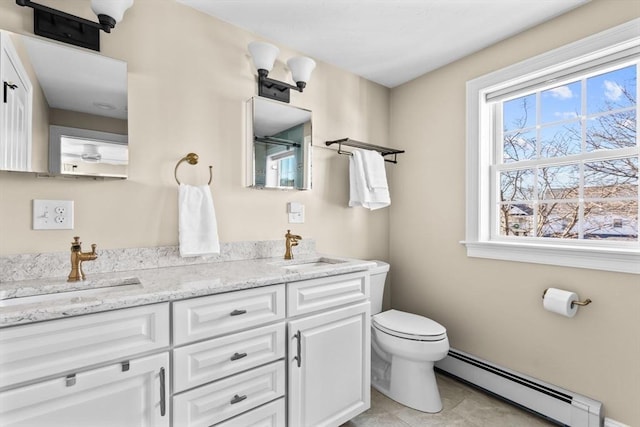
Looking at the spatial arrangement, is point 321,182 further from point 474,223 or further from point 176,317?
point 176,317

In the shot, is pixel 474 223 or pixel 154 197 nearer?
pixel 154 197

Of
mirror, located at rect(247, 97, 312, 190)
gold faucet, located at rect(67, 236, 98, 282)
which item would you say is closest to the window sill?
mirror, located at rect(247, 97, 312, 190)

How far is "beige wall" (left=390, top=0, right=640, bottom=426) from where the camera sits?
1.59 meters

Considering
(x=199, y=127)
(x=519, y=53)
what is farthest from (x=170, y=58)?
(x=519, y=53)

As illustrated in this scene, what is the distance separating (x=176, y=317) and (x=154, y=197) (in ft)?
2.43

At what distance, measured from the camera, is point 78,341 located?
3.14 feet

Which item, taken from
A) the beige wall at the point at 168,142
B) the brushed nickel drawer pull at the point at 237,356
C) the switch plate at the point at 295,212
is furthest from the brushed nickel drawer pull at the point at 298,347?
the switch plate at the point at 295,212

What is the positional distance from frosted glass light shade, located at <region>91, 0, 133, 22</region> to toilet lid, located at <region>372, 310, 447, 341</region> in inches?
83.3

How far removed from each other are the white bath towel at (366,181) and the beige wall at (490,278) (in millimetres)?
352

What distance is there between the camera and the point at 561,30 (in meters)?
1.76

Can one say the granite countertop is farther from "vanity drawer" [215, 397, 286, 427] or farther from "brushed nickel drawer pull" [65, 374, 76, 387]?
"vanity drawer" [215, 397, 286, 427]

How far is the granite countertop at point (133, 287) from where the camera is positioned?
0.93 metres

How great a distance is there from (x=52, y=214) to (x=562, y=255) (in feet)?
8.27

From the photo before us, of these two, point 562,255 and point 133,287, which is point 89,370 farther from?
point 562,255
